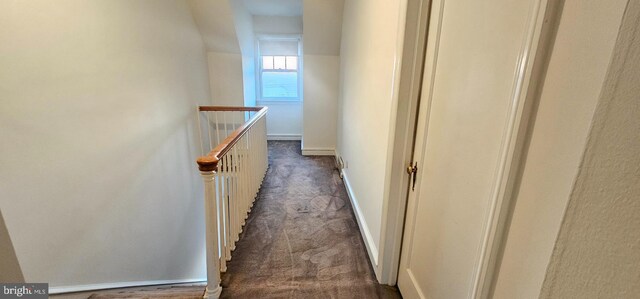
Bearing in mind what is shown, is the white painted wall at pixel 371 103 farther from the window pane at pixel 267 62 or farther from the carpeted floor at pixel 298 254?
the window pane at pixel 267 62

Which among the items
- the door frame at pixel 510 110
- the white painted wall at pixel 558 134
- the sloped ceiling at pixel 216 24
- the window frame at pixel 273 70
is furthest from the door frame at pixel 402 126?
the window frame at pixel 273 70

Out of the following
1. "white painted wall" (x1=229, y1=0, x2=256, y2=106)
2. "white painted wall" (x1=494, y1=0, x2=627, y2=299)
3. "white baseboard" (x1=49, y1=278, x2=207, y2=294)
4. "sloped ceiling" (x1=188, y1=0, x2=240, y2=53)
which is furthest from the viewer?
"white painted wall" (x1=229, y1=0, x2=256, y2=106)

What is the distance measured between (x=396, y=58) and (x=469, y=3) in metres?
0.47

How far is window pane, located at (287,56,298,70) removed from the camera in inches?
209

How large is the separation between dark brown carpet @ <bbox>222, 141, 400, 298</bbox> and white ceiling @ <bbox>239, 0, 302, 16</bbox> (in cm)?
284

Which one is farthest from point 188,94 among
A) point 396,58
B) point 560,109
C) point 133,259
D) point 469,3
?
point 560,109

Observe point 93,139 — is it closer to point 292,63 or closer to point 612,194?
point 612,194

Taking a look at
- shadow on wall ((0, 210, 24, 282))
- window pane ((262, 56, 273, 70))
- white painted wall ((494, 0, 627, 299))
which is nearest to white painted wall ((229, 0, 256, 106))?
window pane ((262, 56, 273, 70))

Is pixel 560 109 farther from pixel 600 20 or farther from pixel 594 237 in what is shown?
pixel 594 237

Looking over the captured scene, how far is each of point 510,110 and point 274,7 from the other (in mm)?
4496

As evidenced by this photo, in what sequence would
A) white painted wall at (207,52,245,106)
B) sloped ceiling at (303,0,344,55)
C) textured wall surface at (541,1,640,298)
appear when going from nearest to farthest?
textured wall surface at (541,1,640,298), sloped ceiling at (303,0,344,55), white painted wall at (207,52,245,106)

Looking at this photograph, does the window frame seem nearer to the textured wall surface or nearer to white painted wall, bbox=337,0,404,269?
white painted wall, bbox=337,0,404,269

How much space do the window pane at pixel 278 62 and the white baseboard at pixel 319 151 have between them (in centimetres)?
189

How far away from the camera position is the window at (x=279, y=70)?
205 inches
